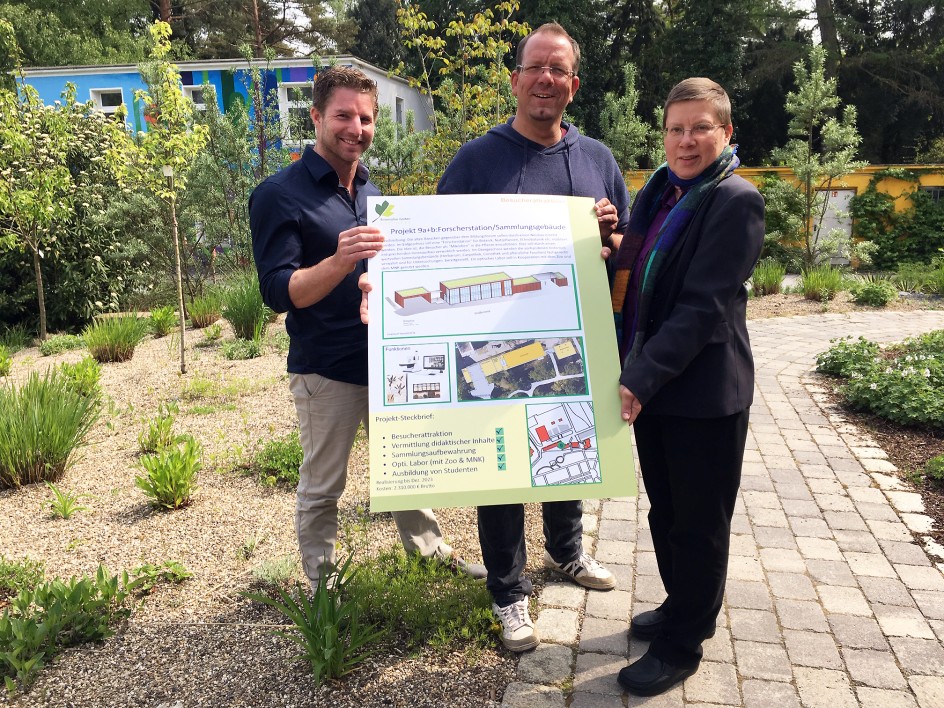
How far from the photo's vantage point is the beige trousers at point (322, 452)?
2.82 metres

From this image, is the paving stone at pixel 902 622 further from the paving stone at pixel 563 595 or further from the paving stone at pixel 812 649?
the paving stone at pixel 563 595

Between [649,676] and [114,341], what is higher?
[114,341]

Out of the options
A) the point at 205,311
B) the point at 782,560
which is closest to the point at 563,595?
the point at 782,560

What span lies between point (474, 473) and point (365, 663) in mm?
1069

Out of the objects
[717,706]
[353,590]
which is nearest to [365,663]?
[353,590]

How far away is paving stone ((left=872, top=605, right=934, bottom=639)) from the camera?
114 inches

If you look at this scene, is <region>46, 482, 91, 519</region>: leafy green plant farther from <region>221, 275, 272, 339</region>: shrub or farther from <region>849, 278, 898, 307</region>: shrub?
<region>849, 278, 898, 307</region>: shrub

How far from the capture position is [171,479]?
13.4ft

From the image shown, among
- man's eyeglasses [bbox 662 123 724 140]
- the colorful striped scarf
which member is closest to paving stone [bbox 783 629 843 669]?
the colorful striped scarf

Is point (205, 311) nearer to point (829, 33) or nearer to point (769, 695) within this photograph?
point (769, 695)

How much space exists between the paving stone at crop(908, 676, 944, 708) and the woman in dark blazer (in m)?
0.77

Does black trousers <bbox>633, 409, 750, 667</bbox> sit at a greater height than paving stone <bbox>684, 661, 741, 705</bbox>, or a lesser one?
greater

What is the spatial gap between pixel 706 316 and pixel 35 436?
445 centimetres

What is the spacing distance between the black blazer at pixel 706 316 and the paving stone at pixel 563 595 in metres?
1.24
